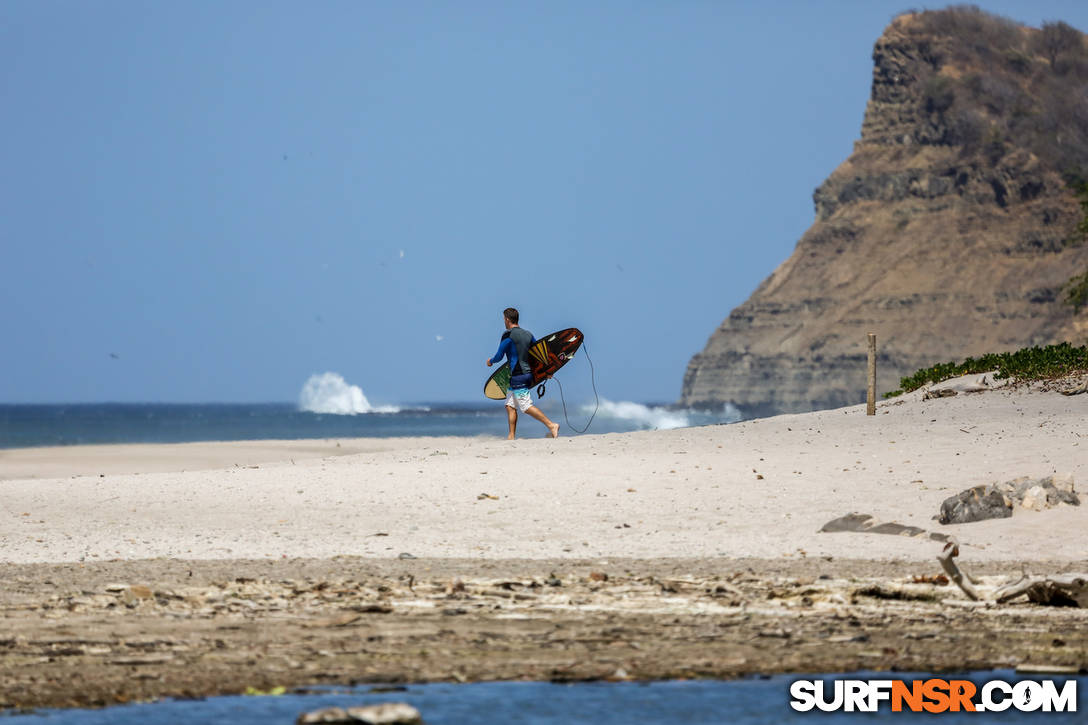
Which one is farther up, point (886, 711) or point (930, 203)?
point (930, 203)

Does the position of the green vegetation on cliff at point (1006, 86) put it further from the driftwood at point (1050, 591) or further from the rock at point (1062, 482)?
the driftwood at point (1050, 591)

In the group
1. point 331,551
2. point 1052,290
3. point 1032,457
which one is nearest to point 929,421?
point 1032,457

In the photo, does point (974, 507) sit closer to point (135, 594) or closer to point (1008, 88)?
point (135, 594)

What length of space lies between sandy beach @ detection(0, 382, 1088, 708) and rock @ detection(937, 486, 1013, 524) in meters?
0.19

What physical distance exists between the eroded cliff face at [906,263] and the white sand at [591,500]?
108 metres

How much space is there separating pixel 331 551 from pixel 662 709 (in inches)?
217

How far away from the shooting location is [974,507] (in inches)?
472

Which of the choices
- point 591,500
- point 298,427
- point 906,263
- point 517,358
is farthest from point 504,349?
point 906,263

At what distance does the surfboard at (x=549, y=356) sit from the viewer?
2131 centimetres

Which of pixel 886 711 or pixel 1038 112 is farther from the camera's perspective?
pixel 1038 112

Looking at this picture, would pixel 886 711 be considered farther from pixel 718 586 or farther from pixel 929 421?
pixel 929 421

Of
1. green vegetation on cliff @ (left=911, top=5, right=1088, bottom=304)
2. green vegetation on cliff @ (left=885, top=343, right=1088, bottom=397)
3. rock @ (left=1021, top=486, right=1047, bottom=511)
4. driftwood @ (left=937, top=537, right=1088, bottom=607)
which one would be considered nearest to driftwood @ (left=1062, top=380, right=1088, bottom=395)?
green vegetation on cliff @ (left=885, top=343, right=1088, bottom=397)

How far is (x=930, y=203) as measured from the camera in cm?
14125

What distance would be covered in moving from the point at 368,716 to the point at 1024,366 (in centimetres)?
2097
